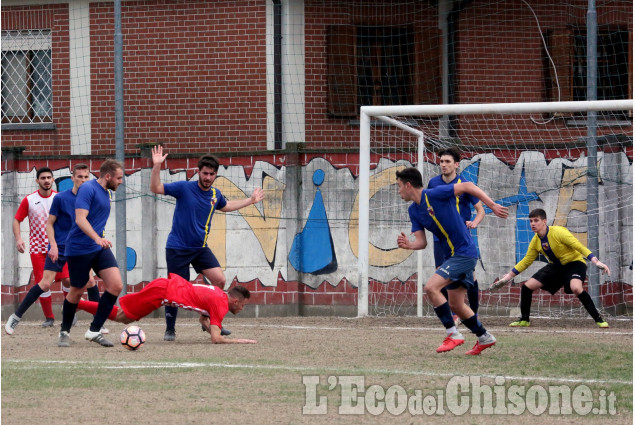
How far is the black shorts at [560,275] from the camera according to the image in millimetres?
12992

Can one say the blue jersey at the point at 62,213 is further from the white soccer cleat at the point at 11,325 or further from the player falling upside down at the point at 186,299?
the player falling upside down at the point at 186,299

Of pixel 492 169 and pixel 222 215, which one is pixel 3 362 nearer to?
pixel 222 215

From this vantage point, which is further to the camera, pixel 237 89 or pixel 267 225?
pixel 237 89

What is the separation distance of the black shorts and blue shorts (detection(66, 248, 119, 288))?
5553mm

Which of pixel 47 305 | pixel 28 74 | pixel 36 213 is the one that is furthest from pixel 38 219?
pixel 28 74

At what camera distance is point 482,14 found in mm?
18750

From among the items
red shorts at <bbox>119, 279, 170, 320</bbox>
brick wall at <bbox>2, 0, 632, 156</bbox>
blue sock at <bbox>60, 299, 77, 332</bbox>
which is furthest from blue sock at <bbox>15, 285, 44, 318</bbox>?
brick wall at <bbox>2, 0, 632, 156</bbox>

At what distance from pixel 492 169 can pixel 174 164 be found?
4677mm

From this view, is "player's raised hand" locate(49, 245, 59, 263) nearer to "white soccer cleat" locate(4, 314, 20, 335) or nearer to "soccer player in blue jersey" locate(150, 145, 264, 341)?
"white soccer cleat" locate(4, 314, 20, 335)

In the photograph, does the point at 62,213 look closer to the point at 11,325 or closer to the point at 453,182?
the point at 11,325

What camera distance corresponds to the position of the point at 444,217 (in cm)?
966

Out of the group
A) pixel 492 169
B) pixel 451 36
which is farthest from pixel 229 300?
pixel 451 36

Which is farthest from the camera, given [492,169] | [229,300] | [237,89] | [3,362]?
[237,89]

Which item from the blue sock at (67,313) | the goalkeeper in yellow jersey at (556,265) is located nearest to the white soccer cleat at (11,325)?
the blue sock at (67,313)
